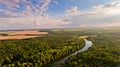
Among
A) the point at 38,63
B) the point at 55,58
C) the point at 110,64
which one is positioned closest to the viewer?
the point at 110,64

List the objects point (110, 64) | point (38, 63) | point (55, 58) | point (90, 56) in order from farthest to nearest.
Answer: point (55, 58)
point (90, 56)
point (38, 63)
point (110, 64)

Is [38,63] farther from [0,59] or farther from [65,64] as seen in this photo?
[0,59]

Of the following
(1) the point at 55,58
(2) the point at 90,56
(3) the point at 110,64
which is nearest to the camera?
(3) the point at 110,64

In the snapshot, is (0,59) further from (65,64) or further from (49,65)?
(65,64)

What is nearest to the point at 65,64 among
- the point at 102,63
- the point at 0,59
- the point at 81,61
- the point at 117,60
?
the point at 81,61

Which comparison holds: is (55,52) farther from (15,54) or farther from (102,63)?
(102,63)

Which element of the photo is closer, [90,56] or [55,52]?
[90,56]

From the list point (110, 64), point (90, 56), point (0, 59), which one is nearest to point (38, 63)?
point (0, 59)

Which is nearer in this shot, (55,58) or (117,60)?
(117,60)
